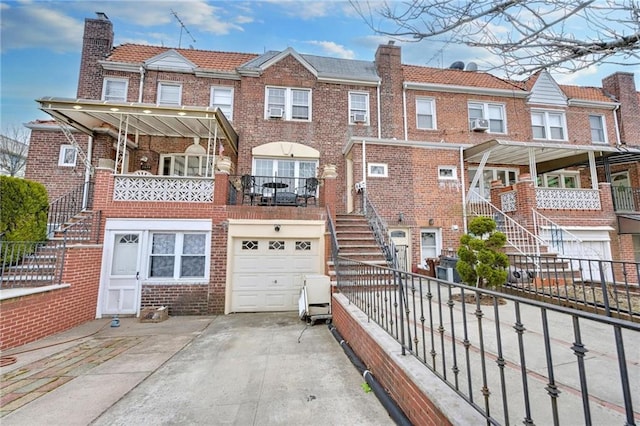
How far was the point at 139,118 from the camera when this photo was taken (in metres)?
8.94

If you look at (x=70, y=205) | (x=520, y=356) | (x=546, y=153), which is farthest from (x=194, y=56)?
(x=546, y=153)

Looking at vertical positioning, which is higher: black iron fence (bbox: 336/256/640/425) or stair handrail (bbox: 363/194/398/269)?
stair handrail (bbox: 363/194/398/269)

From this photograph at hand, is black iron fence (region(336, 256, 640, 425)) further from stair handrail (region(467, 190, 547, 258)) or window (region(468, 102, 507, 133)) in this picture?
window (region(468, 102, 507, 133))

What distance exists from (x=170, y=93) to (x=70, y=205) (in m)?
5.52

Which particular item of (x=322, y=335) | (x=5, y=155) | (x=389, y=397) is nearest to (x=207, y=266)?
(x=322, y=335)

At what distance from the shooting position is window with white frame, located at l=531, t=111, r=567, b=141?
12.9 meters

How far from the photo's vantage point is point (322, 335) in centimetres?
557

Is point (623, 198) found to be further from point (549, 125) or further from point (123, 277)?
point (123, 277)

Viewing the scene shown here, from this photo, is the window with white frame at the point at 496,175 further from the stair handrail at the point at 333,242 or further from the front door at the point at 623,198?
the stair handrail at the point at 333,242

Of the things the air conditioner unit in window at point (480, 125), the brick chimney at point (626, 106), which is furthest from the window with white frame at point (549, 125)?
the brick chimney at point (626, 106)

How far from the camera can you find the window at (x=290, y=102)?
11360 mm

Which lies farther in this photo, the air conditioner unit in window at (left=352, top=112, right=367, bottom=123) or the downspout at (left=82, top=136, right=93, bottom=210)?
the air conditioner unit in window at (left=352, top=112, right=367, bottom=123)

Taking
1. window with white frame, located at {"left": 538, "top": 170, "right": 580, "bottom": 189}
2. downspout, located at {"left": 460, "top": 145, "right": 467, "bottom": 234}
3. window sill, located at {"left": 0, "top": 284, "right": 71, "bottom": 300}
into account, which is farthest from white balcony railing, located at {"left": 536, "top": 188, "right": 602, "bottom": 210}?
window sill, located at {"left": 0, "top": 284, "right": 71, "bottom": 300}

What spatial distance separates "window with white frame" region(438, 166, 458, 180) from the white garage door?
18.2ft
